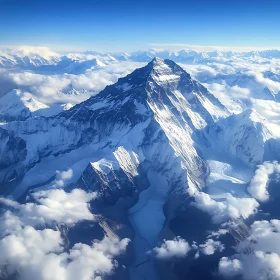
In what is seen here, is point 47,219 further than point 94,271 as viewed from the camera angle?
Yes

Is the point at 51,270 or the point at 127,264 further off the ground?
the point at 51,270

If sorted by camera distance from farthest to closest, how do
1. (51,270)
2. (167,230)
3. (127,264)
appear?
(167,230) → (127,264) → (51,270)

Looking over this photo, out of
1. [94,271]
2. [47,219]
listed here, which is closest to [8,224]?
[47,219]

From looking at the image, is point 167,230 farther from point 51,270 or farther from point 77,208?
point 51,270

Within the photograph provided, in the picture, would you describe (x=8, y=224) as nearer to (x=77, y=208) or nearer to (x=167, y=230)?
(x=77, y=208)

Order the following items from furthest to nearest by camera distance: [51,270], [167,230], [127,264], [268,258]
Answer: [167,230] → [127,264] → [268,258] → [51,270]

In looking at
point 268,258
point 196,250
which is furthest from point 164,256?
point 268,258

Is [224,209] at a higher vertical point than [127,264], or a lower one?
higher

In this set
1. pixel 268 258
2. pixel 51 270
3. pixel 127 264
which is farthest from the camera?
pixel 127 264

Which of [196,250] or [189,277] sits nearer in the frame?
[189,277]
